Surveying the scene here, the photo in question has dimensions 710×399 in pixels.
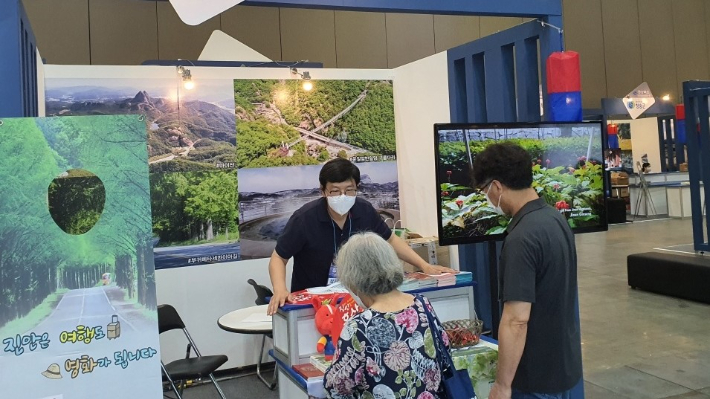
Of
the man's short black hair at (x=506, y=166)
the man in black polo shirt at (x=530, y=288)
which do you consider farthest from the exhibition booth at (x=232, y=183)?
the man's short black hair at (x=506, y=166)

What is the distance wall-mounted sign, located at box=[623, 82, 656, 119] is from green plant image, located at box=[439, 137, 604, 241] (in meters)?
13.2

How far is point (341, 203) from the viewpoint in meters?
3.35

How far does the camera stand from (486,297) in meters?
5.15

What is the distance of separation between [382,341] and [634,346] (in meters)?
4.64

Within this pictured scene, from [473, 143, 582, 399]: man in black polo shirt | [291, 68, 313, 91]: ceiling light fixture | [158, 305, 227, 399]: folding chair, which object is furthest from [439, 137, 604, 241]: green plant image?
[291, 68, 313, 91]: ceiling light fixture

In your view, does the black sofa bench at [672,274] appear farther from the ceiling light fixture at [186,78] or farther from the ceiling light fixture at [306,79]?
the ceiling light fixture at [186,78]

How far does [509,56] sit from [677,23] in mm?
15342

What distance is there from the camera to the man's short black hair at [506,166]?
93.4 inches

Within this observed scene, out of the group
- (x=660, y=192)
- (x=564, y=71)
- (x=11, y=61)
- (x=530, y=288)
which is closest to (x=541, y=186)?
(x=564, y=71)

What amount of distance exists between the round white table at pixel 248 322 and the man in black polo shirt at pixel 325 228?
0.89 metres

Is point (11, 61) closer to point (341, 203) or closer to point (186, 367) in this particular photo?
point (341, 203)

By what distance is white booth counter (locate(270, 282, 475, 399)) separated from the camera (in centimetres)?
268

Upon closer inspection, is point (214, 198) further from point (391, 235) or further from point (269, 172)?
point (391, 235)

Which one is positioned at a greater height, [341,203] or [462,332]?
[341,203]
